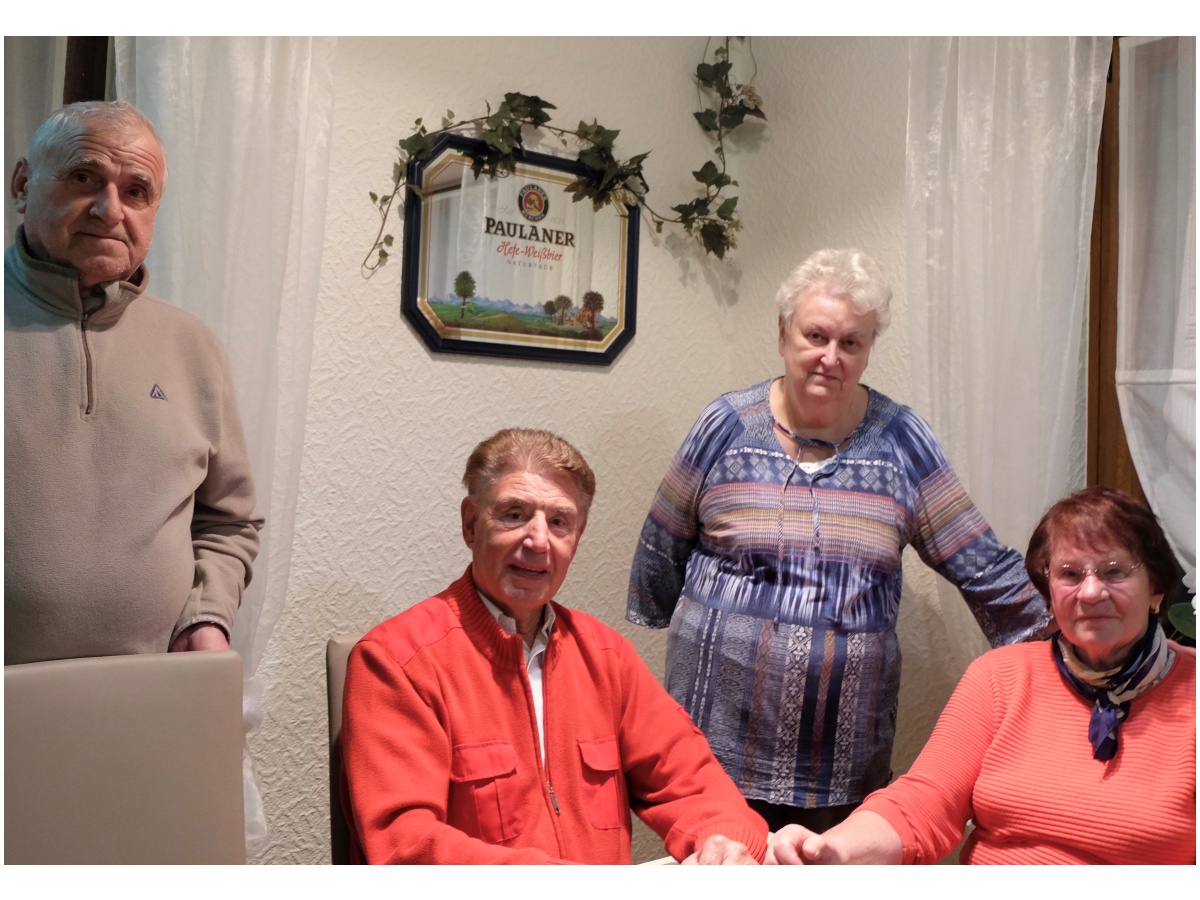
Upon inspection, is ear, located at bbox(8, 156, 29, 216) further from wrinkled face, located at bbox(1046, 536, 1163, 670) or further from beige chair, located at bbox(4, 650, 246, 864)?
wrinkled face, located at bbox(1046, 536, 1163, 670)

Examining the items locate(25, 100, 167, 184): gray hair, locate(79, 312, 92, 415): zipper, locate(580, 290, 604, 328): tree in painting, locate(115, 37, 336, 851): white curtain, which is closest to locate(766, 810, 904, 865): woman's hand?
locate(115, 37, 336, 851): white curtain

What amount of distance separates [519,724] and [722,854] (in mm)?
319

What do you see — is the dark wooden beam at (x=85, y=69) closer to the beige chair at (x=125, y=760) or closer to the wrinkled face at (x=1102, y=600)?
the beige chair at (x=125, y=760)

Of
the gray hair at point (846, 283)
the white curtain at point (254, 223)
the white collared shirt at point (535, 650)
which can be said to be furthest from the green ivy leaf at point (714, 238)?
the white collared shirt at point (535, 650)

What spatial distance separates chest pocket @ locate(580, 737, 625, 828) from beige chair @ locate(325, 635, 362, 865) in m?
0.34

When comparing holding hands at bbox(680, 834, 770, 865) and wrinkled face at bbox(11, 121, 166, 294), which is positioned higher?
wrinkled face at bbox(11, 121, 166, 294)

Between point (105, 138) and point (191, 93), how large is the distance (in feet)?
1.52

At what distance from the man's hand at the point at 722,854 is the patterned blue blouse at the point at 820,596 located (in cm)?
50

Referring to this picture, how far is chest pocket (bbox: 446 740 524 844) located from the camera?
1347 mm

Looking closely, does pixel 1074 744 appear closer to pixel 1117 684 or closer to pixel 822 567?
pixel 1117 684

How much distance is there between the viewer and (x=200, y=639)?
143 centimetres

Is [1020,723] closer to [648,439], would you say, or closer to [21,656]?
[21,656]

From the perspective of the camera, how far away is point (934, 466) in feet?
6.17

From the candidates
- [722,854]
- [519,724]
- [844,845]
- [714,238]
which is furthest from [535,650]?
[714,238]
